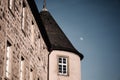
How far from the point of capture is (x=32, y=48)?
857 inches

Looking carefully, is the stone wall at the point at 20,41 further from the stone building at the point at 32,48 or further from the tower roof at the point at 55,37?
the tower roof at the point at 55,37

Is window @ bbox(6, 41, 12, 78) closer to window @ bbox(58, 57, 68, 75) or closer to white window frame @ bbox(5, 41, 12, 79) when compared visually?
white window frame @ bbox(5, 41, 12, 79)

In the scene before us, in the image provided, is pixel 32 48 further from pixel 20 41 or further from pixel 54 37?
pixel 54 37

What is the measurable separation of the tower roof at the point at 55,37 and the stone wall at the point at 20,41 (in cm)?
290

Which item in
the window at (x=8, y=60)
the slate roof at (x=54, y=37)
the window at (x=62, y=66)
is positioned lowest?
the window at (x=8, y=60)

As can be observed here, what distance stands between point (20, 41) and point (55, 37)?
39.7 ft

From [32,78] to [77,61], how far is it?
8.34m

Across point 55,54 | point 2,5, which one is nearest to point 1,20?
point 2,5

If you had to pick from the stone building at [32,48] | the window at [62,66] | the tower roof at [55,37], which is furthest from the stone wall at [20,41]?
the window at [62,66]

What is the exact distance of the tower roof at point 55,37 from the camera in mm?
28922

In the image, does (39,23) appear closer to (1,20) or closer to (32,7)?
(32,7)

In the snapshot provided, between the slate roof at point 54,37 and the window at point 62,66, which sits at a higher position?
the slate roof at point 54,37

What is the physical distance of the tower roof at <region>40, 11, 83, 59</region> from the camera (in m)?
28.9

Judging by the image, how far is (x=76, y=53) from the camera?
29906 millimetres
